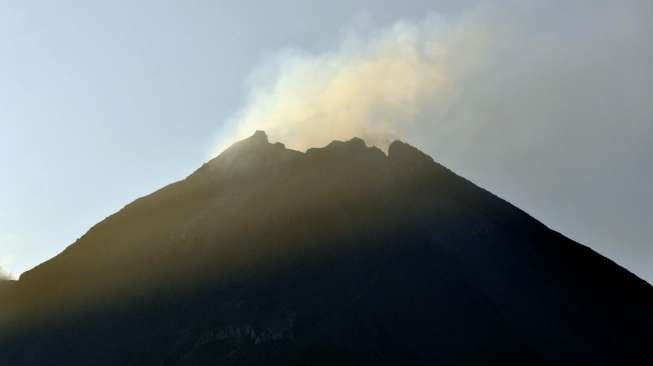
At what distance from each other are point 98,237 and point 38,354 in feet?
69.0

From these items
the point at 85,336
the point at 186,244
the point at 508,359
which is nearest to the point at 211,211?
the point at 186,244

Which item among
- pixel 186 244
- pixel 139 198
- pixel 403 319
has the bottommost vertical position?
pixel 403 319

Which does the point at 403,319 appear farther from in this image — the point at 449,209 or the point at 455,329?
the point at 449,209

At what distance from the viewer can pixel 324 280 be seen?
86750 millimetres

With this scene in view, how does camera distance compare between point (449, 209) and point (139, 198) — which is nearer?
point (449, 209)

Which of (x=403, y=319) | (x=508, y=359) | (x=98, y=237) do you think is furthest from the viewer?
(x=98, y=237)

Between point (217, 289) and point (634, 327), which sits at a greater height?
point (217, 289)

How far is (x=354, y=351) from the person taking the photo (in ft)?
249

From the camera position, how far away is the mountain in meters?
78.7

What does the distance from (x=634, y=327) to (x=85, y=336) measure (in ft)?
201

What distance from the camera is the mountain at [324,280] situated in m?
78.7

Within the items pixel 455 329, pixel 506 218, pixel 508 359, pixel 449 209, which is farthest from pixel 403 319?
pixel 506 218

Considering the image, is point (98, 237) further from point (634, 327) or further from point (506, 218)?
point (634, 327)

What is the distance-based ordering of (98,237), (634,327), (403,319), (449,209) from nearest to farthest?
(403,319) < (634,327) < (449,209) < (98,237)
